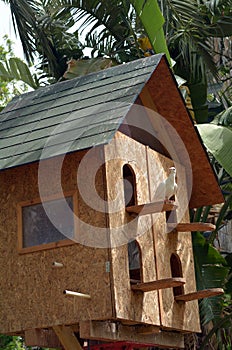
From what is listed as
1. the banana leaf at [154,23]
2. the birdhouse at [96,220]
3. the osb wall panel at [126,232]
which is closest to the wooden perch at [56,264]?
the birdhouse at [96,220]

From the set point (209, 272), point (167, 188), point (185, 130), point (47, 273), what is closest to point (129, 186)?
point (167, 188)

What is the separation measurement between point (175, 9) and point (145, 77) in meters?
4.19

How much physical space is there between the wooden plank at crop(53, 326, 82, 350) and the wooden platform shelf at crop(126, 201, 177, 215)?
1259mm

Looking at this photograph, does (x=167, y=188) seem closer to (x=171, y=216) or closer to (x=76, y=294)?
(x=171, y=216)

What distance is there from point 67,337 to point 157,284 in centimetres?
104

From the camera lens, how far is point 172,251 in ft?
30.1

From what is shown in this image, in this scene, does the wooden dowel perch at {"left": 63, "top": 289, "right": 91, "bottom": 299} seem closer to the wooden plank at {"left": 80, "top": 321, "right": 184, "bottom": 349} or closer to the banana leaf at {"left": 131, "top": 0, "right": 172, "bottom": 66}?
the wooden plank at {"left": 80, "top": 321, "right": 184, "bottom": 349}

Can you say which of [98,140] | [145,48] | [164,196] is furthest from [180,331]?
[145,48]

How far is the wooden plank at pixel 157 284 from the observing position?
8070 mm

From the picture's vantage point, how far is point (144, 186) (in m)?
8.86

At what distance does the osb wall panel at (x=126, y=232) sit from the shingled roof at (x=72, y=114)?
12.6 inches

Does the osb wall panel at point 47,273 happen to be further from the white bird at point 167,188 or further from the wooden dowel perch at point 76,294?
the white bird at point 167,188

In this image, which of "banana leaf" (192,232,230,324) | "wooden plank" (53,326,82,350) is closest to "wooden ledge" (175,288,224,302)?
"wooden plank" (53,326,82,350)

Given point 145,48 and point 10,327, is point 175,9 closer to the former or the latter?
point 145,48
